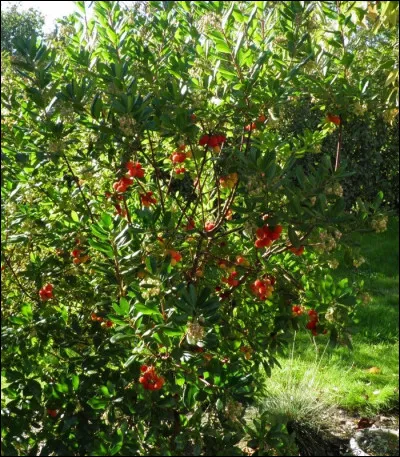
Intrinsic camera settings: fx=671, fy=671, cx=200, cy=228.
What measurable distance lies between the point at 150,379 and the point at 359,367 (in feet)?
8.78

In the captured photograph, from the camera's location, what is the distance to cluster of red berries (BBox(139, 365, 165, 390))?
2219 mm

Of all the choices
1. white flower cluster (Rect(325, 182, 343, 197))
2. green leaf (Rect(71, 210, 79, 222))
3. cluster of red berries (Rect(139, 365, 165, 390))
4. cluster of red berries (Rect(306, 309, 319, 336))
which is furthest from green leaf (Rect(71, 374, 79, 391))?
white flower cluster (Rect(325, 182, 343, 197))

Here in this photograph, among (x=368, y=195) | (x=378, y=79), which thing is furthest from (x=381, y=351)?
(x=368, y=195)

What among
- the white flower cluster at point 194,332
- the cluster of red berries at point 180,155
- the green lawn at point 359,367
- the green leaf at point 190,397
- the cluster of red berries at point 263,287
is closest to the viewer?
the white flower cluster at point 194,332

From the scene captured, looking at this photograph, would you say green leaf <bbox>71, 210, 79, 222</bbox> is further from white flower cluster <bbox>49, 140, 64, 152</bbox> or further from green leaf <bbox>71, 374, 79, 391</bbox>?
green leaf <bbox>71, 374, 79, 391</bbox>

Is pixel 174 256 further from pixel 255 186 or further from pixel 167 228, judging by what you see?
pixel 255 186

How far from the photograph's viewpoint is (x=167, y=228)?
2.32 m

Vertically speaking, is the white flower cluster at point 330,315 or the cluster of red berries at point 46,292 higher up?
the cluster of red berries at point 46,292

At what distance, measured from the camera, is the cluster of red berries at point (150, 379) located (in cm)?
222

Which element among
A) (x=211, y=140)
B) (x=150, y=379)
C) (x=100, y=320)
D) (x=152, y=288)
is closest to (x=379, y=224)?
(x=211, y=140)

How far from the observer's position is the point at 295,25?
2.46 metres

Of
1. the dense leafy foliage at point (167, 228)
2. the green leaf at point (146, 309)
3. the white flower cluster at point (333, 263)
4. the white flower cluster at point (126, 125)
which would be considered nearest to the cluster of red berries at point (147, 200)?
the dense leafy foliage at point (167, 228)

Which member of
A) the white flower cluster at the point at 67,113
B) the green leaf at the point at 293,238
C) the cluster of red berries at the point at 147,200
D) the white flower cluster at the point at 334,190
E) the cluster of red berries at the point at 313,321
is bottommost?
the cluster of red berries at the point at 313,321

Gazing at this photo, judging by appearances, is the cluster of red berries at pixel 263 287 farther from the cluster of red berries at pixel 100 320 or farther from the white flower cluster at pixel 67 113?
the white flower cluster at pixel 67 113
